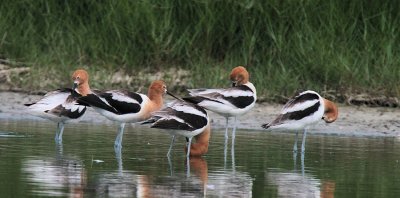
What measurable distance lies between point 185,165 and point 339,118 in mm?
4450

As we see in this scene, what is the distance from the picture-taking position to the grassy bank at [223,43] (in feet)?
49.8

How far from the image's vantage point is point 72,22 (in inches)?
667

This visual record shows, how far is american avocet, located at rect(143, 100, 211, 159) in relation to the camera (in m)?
10.5

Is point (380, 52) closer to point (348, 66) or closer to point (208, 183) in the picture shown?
point (348, 66)

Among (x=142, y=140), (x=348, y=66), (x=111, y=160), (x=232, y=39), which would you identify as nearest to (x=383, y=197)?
(x=111, y=160)

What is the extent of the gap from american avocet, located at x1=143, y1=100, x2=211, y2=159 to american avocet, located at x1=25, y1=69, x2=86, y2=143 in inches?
65.6

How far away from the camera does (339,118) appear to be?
14.3 m

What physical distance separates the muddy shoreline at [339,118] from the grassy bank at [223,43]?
0.35 meters

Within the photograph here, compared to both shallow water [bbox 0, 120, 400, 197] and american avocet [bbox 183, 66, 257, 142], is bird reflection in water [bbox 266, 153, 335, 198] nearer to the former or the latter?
shallow water [bbox 0, 120, 400, 197]

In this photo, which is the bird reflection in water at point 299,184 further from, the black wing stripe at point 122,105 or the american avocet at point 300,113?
the black wing stripe at point 122,105

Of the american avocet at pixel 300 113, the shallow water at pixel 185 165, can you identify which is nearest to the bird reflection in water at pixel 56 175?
the shallow water at pixel 185 165

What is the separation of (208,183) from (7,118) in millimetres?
5915

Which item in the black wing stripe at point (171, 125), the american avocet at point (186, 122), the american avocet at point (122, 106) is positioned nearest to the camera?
the black wing stripe at point (171, 125)

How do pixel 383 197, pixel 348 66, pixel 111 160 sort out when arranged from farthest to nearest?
pixel 348 66 < pixel 111 160 < pixel 383 197
